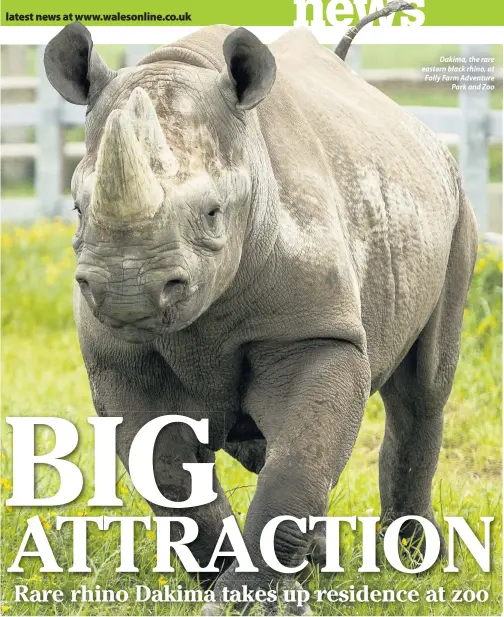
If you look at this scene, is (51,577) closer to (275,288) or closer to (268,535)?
Answer: (268,535)

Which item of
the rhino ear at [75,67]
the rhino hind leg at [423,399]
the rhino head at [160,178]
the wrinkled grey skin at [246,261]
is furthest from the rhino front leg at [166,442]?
the rhino hind leg at [423,399]

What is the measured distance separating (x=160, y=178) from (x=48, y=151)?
839 centimetres

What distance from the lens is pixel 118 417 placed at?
5.65 meters

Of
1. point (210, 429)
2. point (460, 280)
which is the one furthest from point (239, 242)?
point (460, 280)

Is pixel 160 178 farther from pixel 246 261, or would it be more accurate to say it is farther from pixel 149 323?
pixel 246 261

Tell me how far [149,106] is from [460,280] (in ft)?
7.68

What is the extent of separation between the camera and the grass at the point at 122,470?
Answer: 19.4ft

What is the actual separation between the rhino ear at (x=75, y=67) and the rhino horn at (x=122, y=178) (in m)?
0.58

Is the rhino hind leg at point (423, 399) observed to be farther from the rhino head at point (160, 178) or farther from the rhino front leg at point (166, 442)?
the rhino head at point (160, 178)

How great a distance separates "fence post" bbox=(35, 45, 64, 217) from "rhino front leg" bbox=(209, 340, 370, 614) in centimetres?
752

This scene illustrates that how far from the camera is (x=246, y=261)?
5273 millimetres

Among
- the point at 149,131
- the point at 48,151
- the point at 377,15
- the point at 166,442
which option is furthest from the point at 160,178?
the point at 48,151

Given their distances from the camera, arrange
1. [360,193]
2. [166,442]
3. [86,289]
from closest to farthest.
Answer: [86,289] → [166,442] → [360,193]

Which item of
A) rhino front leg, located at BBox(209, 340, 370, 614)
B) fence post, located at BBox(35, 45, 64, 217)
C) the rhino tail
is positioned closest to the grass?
rhino front leg, located at BBox(209, 340, 370, 614)
